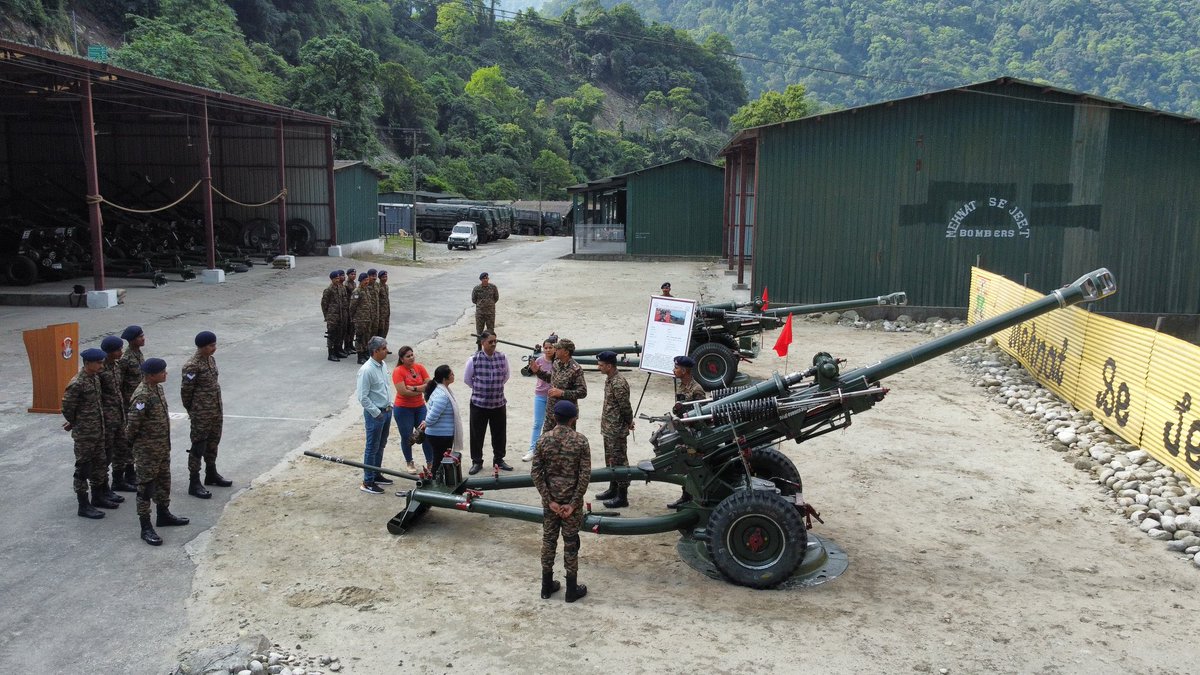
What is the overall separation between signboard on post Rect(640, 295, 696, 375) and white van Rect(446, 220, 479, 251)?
31144 millimetres

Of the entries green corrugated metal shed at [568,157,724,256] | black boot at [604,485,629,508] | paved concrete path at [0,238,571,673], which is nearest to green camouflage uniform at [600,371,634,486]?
black boot at [604,485,629,508]

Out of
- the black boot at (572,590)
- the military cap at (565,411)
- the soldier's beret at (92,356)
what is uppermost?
the soldier's beret at (92,356)

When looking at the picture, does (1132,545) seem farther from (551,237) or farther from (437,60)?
(437,60)

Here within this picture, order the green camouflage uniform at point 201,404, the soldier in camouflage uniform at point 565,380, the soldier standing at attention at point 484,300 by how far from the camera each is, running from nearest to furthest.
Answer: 1. the green camouflage uniform at point 201,404
2. the soldier in camouflage uniform at point 565,380
3. the soldier standing at attention at point 484,300

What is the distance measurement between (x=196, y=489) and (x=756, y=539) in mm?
5428

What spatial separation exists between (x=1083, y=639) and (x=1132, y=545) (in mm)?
2289

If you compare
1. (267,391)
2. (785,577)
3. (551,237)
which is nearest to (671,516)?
(785,577)

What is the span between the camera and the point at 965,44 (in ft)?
488

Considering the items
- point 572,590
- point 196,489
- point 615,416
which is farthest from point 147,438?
point 615,416

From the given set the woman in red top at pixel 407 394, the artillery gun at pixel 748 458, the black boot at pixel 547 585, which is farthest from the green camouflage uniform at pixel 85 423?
the black boot at pixel 547 585

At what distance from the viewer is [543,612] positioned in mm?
6512

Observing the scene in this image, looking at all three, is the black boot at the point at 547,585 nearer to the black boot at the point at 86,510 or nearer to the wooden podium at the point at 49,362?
the black boot at the point at 86,510

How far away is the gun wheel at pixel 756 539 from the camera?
6.84 meters

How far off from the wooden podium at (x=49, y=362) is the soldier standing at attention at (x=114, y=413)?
11.6 ft
